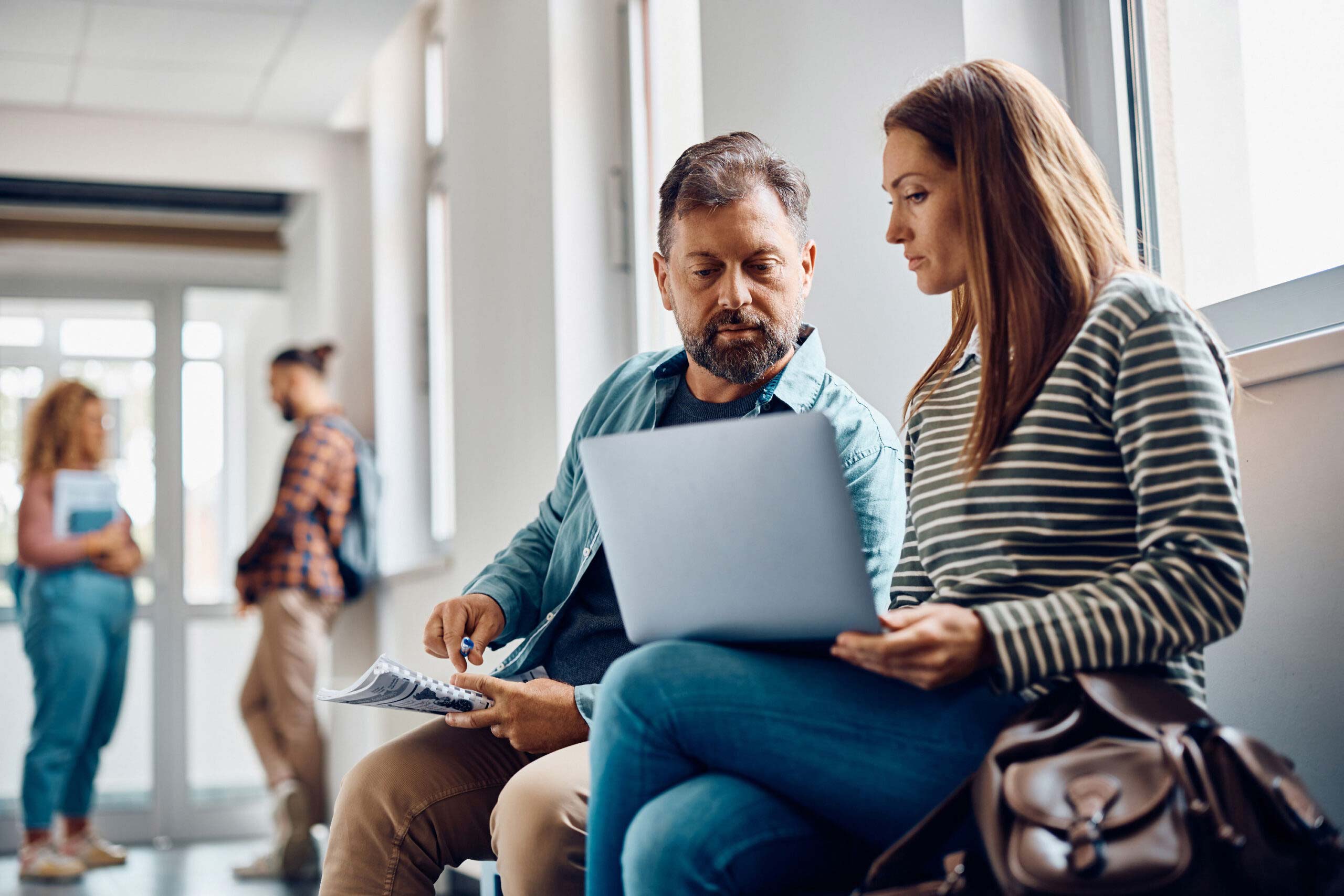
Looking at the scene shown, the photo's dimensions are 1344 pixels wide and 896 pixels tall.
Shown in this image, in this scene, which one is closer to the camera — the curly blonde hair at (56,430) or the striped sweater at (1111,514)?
the striped sweater at (1111,514)

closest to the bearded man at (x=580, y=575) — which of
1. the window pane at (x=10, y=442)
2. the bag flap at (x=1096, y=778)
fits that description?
the bag flap at (x=1096, y=778)

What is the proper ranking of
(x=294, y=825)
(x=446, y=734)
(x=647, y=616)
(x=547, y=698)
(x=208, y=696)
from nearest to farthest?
(x=647, y=616) < (x=547, y=698) < (x=446, y=734) < (x=294, y=825) < (x=208, y=696)

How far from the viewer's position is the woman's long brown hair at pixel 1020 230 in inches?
46.7

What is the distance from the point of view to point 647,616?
1.22 meters

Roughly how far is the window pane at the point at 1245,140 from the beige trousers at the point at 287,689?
10.7ft

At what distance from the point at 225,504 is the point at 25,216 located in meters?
1.38

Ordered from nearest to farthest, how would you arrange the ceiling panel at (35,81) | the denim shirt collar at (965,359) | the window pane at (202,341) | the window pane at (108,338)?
the denim shirt collar at (965,359), the ceiling panel at (35,81), the window pane at (108,338), the window pane at (202,341)

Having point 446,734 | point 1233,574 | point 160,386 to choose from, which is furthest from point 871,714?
point 160,386

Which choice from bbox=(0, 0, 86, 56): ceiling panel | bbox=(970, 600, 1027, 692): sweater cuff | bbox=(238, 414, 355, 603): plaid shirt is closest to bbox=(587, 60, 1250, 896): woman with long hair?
bbox=(970, 600, 1027, 692): sweater cuff

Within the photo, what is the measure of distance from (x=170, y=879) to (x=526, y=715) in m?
3.15

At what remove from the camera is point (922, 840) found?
988mm

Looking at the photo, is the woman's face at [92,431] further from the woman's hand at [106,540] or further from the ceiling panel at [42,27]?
the ceiling panel at [42,27]

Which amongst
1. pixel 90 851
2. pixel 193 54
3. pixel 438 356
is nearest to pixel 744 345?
pixel 438 356

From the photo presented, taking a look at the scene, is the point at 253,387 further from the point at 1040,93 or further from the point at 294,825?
the point at 1040,93
